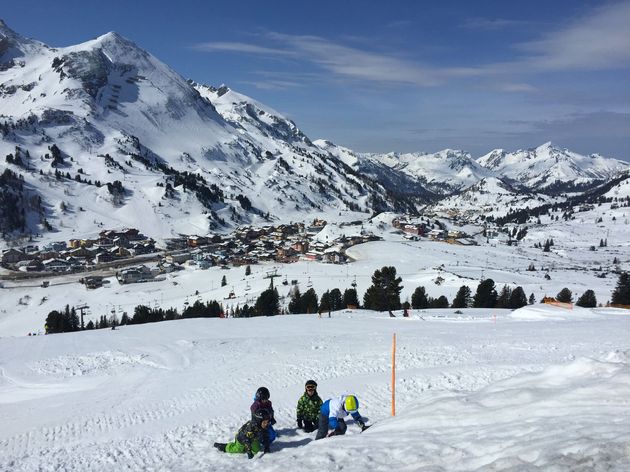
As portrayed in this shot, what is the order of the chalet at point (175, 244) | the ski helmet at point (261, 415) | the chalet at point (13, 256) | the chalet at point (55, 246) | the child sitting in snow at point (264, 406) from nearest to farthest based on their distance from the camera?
the ski helmet at point (261, 415), the child sitting in snow at point (264, 406), the chalet at point (13, 256), the chalet at point (55, 246), the chalet at point (175, 244)

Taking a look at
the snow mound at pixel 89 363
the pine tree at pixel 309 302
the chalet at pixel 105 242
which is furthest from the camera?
the chalet at pixel 105 242

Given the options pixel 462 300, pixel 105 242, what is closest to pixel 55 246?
pixel 105 242

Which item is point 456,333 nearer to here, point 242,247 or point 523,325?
point 523,325

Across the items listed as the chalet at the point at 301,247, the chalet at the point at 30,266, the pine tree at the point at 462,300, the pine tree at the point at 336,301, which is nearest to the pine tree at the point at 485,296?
the pine tree at the point at 462,300

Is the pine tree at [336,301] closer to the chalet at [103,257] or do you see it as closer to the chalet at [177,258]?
the chalet at [177,258]

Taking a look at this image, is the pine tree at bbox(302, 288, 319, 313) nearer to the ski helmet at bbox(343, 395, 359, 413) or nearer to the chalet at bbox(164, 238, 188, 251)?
the ski helmet at bbox(343, 395, 359, 413)

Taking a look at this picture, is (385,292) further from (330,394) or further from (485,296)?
(330,394)

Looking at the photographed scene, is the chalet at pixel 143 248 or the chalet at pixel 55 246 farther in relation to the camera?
the chalet at pixel 143 248
